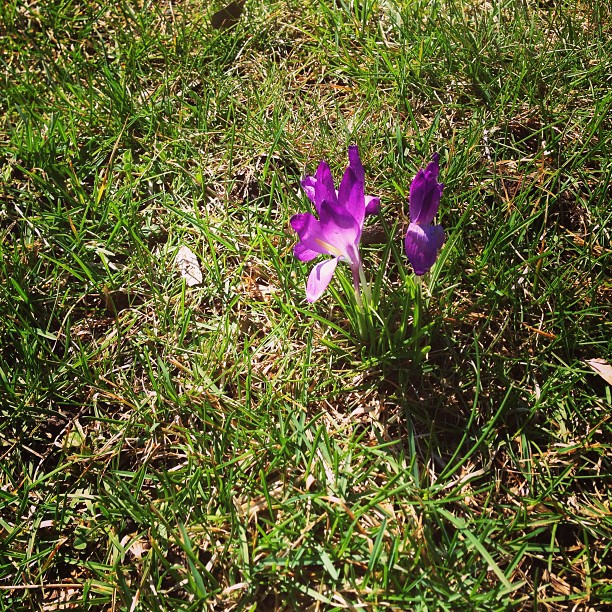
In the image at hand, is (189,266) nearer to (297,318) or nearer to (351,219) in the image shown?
(297,318)

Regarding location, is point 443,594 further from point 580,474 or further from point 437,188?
point 437,188

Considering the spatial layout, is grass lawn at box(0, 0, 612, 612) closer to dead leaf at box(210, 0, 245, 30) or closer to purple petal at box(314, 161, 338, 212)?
dead leaf at box(210, 0, 245, 30)

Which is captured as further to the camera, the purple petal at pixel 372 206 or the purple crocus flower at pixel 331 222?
the purple petal at pixel 372 206

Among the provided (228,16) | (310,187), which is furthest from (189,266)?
(228,16)

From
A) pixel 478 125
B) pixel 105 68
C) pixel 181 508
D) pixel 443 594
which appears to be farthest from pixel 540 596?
pixel 105 68

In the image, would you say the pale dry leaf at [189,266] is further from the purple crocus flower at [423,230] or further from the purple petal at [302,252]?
the purple crocus flower at [423,230]

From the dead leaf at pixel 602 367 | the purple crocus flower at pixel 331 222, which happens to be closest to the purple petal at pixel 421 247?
the purple crocus flower at pixel 331 222
